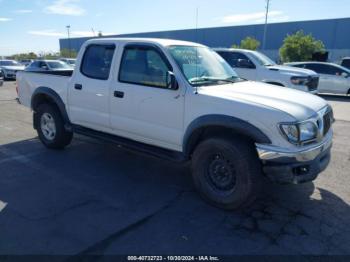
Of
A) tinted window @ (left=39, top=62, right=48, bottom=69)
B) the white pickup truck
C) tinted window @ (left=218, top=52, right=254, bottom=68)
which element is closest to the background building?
tinted window @ (left=39, top=62, right=48, bottom=69)

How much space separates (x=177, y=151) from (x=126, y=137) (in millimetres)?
973

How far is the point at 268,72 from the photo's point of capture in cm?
1016

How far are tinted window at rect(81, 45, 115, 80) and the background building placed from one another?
47273mm

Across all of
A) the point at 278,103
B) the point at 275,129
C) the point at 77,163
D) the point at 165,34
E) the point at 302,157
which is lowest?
the point at 77,163

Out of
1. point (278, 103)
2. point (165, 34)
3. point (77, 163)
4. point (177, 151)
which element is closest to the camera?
point (278, 103)

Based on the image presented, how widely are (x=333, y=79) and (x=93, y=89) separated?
13.0 meters

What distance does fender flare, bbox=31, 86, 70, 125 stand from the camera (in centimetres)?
549

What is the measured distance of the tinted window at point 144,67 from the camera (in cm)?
412

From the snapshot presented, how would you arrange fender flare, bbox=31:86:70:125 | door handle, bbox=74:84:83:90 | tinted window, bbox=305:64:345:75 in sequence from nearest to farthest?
1. door handle, bbox=74:84:83:90
2. fender flare, bbox=31:86:70:125
3. tinted window, bbox=305:64:345:75

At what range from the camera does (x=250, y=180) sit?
3.41 meters

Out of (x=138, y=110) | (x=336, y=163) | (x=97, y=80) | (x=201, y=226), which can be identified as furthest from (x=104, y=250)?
(x=336, y=163)

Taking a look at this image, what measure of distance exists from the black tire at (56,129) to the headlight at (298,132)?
4.04 metres

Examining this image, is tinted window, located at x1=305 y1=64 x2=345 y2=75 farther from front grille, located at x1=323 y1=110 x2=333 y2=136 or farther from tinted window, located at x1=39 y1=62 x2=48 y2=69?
tinted window, located at x1=39 y1=62 x2=48 y2=69

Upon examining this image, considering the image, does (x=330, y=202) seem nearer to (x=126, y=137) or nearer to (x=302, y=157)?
(x=302, y=157)
